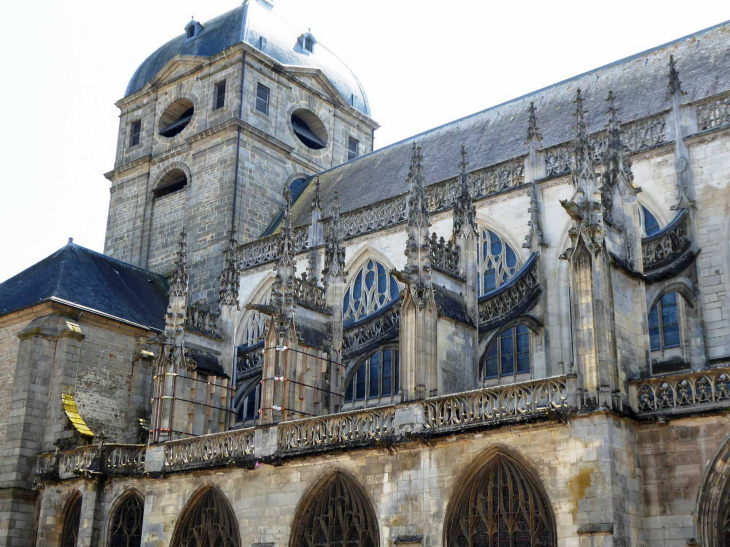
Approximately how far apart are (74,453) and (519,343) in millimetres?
10824

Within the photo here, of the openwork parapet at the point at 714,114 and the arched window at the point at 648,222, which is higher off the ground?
the openwork parapet at the point at 714,114

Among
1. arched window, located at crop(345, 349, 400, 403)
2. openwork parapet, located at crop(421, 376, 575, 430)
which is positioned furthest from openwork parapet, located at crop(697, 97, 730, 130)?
arched window, located at crop(345, 349, 400, 403)

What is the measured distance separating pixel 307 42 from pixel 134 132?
7.45m

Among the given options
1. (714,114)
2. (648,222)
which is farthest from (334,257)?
(714,114)

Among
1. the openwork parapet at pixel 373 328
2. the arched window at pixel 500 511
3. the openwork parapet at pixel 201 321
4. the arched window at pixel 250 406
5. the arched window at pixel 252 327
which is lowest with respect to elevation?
the arched window at pixel 500 511

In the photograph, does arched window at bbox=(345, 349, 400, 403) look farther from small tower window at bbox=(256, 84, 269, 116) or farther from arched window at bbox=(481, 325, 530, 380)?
small tower window at bbox=(256, 84, 269, 116)

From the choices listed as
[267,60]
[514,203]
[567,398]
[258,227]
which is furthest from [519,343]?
[267,60]

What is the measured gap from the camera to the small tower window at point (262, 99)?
3281 centimetres

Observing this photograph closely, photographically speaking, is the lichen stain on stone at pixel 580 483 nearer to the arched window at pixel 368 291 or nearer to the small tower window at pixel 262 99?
the arched window at pixel 368 291

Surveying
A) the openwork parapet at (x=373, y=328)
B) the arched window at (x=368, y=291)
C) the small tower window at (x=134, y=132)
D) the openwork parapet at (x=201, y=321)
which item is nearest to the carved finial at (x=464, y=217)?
the openwork parapet at (x=373, y=328)

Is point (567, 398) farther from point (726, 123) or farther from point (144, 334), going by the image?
point (144, 334)

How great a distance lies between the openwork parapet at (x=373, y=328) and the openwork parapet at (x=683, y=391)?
22.2 feet

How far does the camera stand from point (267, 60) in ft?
109

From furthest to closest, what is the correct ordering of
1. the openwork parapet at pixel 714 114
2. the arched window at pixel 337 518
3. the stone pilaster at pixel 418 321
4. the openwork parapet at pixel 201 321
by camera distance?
the openwork parapet at pixel 201 321 < the openwork parapet at pixel 714 114 < the stone pilaster at pixel 418 321 < the arched window at pixel 337 518
